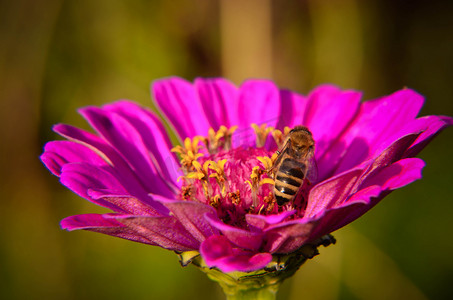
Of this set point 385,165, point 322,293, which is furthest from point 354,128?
point 322,293

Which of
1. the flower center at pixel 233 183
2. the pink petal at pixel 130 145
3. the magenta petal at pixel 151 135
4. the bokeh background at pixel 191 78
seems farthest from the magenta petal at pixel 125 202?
the bokeh background at pixel 191 78

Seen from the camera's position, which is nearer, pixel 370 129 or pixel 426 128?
pixel 426 128

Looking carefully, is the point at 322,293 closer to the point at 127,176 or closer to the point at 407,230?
the point at 407,230

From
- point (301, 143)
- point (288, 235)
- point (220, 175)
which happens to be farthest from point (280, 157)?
point (288, 235)

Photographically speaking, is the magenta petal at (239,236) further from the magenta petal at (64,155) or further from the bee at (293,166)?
the magenta petal at (64,155)

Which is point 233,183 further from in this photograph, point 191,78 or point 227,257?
point 191,78
